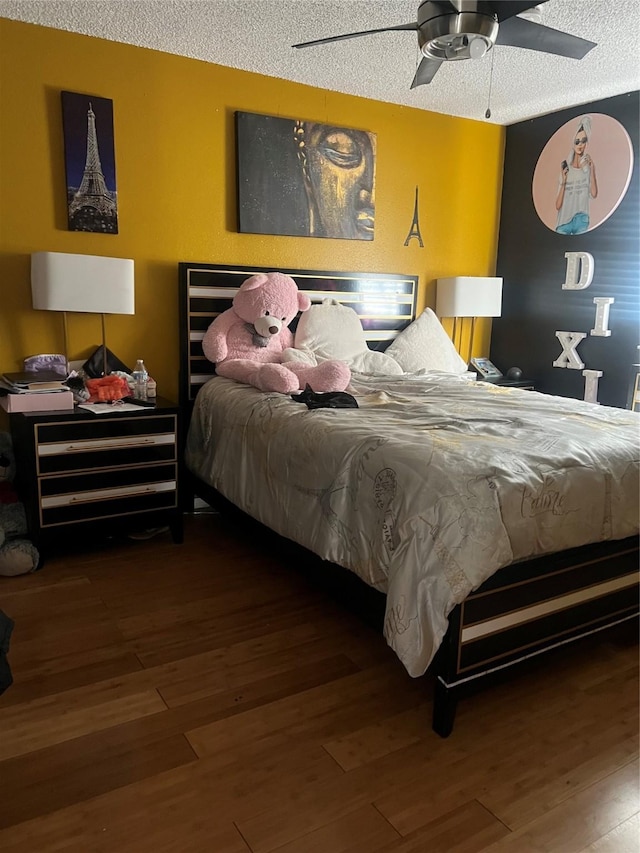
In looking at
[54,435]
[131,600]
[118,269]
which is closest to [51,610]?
[131,600]

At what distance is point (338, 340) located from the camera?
384 centimetres

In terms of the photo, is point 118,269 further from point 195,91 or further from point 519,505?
point 519,505

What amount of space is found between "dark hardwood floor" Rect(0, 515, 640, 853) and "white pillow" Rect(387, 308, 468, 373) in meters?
1.97

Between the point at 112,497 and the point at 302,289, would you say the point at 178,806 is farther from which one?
the point at 302,289

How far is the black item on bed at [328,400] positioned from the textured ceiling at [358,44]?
173 centimetres

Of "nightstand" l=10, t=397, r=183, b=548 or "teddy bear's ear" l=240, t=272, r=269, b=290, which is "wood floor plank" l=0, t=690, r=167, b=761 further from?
"teddy bear's ear" l=240, t=272, r=269, b=290

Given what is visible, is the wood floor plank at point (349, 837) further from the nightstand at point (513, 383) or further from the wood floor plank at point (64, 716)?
the nightstand at point (513, 383)

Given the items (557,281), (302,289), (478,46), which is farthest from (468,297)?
(478,46)

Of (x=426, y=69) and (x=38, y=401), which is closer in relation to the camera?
(x=426, y=69)

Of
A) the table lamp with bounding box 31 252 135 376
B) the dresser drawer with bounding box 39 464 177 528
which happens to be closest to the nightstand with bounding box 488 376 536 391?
the dresser drawer with bounding box 39 464 177 528

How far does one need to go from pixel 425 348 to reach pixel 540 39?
2.09m

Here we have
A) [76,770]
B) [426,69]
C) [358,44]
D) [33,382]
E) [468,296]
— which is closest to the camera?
[76,770]

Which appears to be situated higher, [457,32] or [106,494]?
[457,32]

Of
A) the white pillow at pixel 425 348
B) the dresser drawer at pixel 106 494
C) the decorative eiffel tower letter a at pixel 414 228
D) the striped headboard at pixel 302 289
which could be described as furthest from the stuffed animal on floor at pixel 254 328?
the decorative eiffel tower letter a at pixel 414 228
